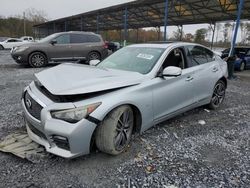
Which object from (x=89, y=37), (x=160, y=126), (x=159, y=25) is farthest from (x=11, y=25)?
(x=160, y=126)

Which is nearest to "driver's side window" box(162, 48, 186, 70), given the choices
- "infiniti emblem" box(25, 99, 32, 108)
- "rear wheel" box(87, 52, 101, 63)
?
"infiniti emblem" box(25, 99, 32, 108)

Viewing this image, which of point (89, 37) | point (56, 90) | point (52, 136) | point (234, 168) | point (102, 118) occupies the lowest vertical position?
point (234, 168)

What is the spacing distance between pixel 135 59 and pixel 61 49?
304 inches

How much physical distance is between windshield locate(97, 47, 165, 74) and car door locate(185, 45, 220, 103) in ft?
2.73

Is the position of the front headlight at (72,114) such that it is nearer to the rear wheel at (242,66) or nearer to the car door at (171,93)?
the car door at (171,93)

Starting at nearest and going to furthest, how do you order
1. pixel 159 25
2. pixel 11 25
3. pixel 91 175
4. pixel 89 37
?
pixel 91 175 → pixel 89 37 → pixel 159 25 → pixel 11 25

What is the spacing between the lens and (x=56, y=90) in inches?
108

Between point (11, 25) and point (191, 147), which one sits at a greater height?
point (11, 25)

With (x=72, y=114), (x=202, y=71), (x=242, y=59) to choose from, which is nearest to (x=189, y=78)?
(x=202, y=71)

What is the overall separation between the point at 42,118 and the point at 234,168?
7.94 ft

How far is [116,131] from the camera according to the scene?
2.97 metres

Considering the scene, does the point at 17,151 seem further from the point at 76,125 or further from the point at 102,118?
the point at 102,118

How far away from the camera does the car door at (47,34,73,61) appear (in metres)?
10.7

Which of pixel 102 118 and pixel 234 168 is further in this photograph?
pixel 234 168
